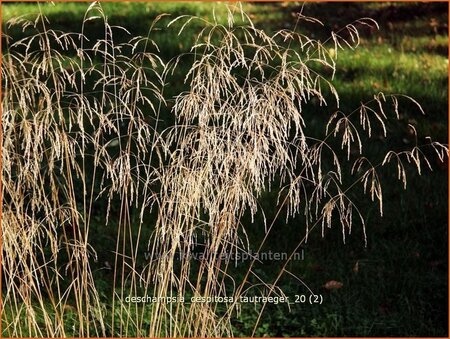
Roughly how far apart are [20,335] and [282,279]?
3.79 ft

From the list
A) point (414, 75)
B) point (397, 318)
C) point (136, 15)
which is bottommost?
point (397, 318)

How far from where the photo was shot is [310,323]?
117 inches

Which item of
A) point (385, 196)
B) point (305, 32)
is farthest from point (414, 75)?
point (385, 196)

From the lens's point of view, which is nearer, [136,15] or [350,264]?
[350,264]

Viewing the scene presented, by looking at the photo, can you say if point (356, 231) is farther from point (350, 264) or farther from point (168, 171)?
point (168, 171)

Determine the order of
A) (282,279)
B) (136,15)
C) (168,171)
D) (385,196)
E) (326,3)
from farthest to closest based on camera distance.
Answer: (326,3), (136,15), (385,196), (282,279), (168,171)

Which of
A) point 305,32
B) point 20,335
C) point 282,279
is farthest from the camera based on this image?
point 305,32

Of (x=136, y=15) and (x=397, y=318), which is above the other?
(x=136, y=15)

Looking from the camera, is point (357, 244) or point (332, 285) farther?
point (357, 244)

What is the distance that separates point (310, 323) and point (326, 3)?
5.48 meters

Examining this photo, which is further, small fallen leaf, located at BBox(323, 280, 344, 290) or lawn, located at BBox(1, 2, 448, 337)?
small fallen leaf, located at BBox(323, 280, 344, 290)

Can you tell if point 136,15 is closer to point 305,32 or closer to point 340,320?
point 305,32

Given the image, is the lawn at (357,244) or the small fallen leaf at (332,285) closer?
the lawn at (357,244)

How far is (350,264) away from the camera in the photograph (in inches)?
132
